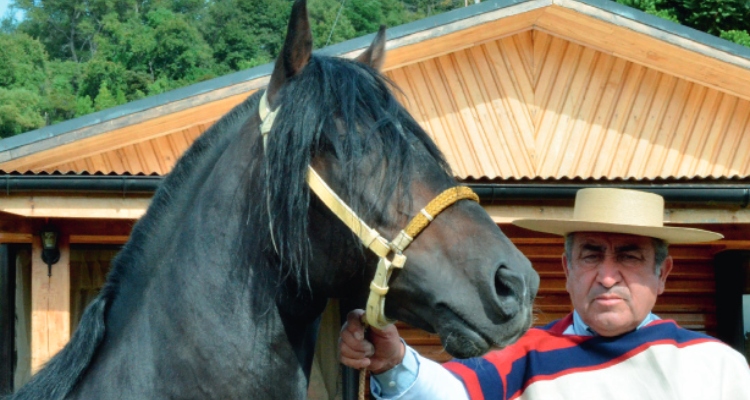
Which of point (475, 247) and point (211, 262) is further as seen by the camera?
point (211, 262)

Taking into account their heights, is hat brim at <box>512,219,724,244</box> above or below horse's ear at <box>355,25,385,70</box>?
below

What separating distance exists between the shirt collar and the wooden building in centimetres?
435

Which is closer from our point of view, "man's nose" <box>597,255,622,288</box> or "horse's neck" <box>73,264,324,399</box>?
"horse's neck" <box>73,264,324,399</box>

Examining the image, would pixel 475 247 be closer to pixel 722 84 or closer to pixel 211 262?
pixel 211 262

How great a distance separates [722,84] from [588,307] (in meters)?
5.85

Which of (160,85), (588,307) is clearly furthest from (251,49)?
(588,307)

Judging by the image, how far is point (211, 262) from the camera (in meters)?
2.30

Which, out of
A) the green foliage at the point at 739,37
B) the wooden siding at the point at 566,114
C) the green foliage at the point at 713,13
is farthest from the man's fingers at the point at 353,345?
the green foliage at the point at 713,13

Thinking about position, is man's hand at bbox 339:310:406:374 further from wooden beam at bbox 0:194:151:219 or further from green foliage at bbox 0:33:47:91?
green foliage at bbox 0:33:47:91

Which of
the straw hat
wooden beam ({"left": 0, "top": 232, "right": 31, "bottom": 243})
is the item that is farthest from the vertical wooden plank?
the straw hat

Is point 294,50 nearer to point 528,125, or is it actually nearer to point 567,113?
point 528,125

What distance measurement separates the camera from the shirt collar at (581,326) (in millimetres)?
2969

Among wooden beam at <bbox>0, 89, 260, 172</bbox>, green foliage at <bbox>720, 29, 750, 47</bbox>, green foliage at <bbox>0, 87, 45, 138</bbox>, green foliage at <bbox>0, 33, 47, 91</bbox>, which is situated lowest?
wooden beam at <bbox>0, 89, 260, 172</bbox>

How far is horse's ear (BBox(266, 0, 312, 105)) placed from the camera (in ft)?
7.36
